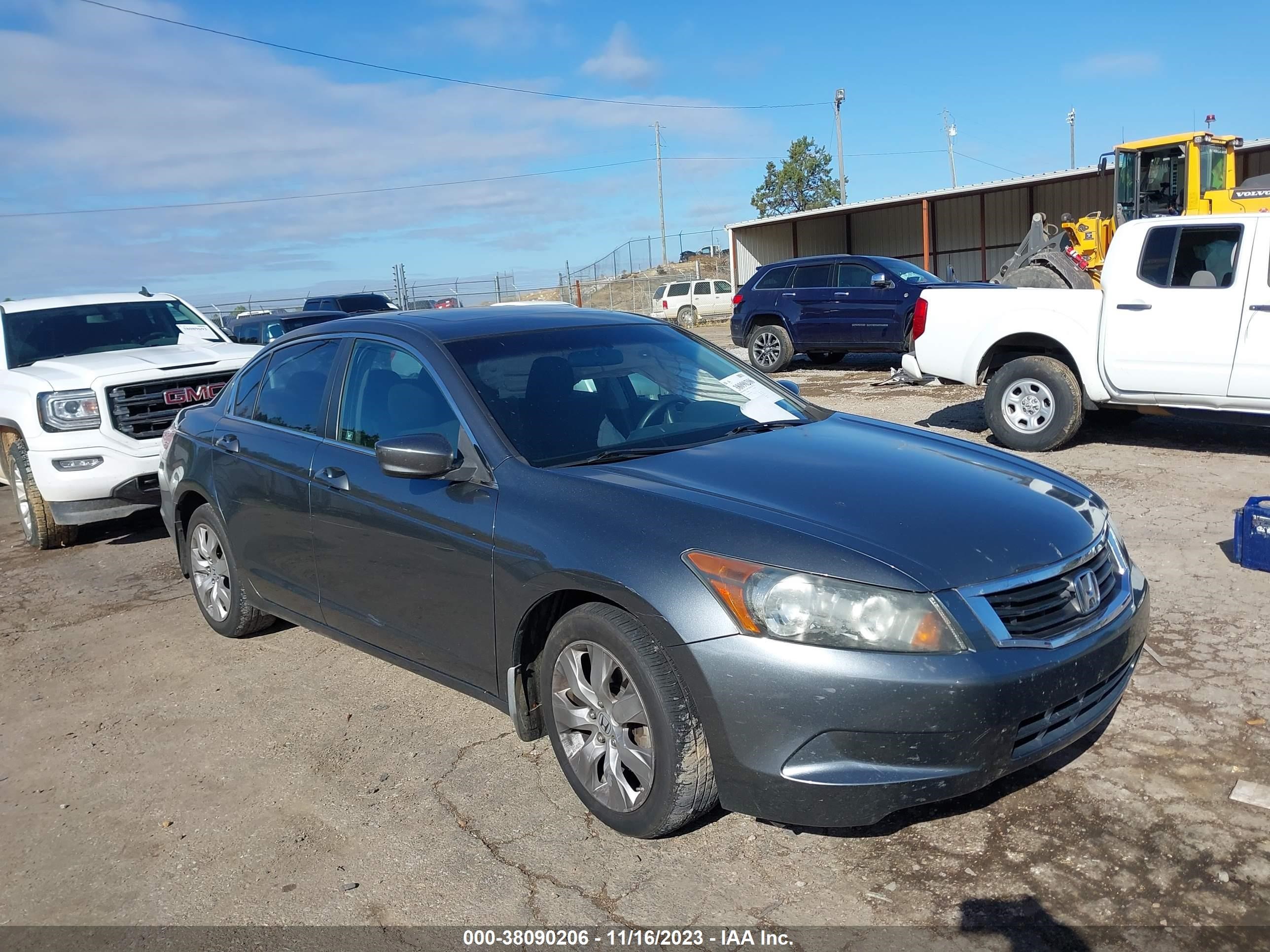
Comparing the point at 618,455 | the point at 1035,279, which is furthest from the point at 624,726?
the point at 1035,279

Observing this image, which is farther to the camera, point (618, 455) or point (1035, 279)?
point (1035, 279)

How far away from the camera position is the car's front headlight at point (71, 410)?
299 inches

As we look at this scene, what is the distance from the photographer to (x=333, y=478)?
14.2ft

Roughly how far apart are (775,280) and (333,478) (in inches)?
532

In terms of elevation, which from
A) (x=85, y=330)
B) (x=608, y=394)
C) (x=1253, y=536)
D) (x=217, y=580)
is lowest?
(x=1253, y=536)

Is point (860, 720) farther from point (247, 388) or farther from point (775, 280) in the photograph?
point (775, 280)

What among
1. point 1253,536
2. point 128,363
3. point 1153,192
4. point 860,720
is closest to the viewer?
point 860,720

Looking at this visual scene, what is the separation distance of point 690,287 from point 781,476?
32098mm

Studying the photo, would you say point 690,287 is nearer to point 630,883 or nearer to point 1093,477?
point 1093,477

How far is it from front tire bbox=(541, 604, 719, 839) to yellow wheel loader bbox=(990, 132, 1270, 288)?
1144cm

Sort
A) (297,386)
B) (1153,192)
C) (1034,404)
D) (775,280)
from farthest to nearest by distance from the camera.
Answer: (775,280) < (1153,192) < (1034,404) < (297,386)

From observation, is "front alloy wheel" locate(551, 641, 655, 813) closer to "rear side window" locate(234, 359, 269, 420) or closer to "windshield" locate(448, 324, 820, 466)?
"windshield" locate(448, 324, 820, 466)

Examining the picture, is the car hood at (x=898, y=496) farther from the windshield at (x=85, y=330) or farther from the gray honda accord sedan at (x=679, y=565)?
the windshield at (x=85, y=330)

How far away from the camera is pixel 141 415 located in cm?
779
